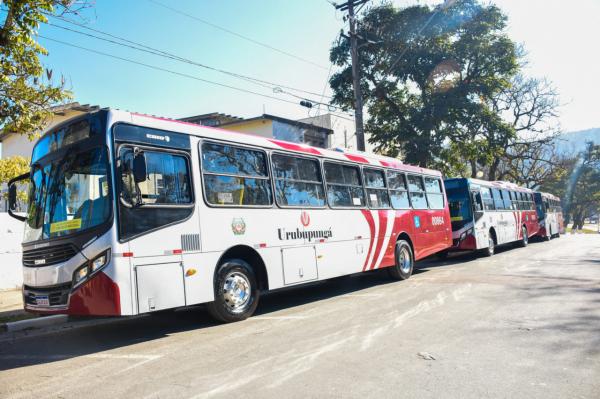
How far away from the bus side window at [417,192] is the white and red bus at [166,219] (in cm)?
415

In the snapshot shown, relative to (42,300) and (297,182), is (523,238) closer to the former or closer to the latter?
(297,182)

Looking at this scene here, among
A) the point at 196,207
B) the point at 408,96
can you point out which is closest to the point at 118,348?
the point at 196,207

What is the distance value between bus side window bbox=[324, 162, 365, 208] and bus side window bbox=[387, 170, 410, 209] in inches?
59.1

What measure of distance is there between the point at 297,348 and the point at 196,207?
102 inches

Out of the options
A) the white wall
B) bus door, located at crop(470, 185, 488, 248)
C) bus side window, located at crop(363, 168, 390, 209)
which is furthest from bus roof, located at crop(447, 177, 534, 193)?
the white wall

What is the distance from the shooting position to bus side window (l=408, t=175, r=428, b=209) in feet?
41.5

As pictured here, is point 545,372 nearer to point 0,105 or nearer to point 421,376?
point 421,376

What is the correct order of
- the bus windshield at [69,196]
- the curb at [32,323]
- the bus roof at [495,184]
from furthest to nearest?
the bus roof at [495,184], the curb at [32,323], the bus windshield at [69,196]

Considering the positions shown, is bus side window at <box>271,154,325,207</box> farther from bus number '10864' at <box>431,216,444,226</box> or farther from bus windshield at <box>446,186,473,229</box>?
bus windshield at <box>446,186,473,229</box>

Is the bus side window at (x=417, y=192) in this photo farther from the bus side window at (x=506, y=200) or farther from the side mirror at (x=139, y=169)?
the bus side window at (x=506, y=200)

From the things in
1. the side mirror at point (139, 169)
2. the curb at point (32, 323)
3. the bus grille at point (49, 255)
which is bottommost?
the curb at point (32, 323)

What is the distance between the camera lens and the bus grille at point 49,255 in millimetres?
5773

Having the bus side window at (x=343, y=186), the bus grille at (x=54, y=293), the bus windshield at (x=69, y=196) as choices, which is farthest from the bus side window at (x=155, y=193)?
the bus side window at (x=343, y=186)

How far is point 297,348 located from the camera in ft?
17.2
